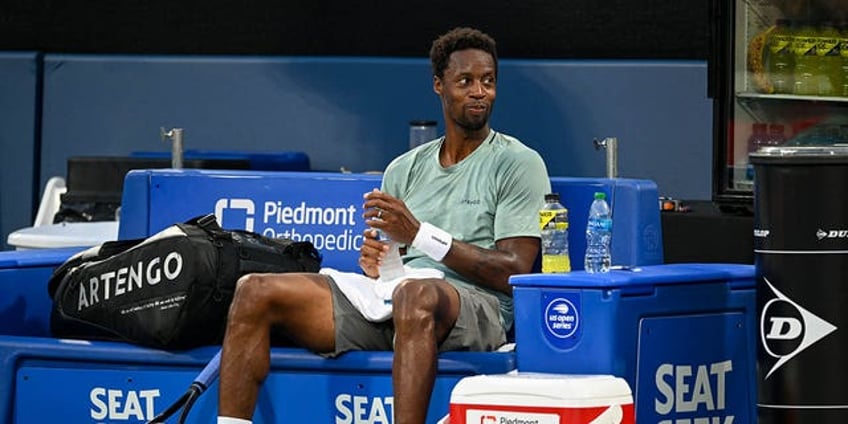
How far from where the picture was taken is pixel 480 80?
21.0 ft

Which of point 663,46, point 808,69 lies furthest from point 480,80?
point 663,46

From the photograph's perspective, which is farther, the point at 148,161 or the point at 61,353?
the point at 148,161

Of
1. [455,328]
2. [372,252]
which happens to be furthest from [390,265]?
[455,328]

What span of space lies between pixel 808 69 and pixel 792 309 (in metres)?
2.60

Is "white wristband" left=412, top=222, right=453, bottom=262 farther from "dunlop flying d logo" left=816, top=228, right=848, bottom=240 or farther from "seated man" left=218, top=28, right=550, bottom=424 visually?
"dunlop flying d logo" left=816, top=228, right=848, bottom=240

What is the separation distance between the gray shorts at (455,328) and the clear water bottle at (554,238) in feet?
0.71

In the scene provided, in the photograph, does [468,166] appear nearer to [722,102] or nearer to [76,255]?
[76,255]

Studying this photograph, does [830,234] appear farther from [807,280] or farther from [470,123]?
[470,123]

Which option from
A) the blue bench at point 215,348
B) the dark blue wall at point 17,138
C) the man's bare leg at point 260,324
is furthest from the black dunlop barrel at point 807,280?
the dark blue wall at point 17,138

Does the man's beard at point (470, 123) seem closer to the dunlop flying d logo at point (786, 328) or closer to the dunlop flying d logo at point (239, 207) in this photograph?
the dunlop flying d logo at point (239, 207)

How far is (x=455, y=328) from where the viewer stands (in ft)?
19.5

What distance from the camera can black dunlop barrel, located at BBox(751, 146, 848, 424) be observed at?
5488 mm

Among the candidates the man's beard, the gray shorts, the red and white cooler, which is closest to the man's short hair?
the man's beard

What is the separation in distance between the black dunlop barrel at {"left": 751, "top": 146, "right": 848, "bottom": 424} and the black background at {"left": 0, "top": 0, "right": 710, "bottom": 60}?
360 centimetres
